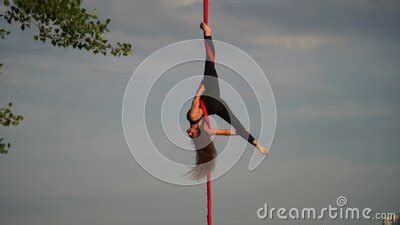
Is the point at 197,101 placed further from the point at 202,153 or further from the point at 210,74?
the point at 202,153

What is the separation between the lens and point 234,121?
39.0 feet

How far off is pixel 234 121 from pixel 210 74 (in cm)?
107

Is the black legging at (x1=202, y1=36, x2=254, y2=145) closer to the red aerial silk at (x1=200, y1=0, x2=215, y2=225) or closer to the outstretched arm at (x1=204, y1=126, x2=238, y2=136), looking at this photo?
the red aerial silk at (x1=200, y1=0, x2=215, y2=225)

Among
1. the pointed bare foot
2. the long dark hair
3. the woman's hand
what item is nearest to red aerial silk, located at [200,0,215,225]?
the woman's hand

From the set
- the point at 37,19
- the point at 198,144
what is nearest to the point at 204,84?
the point at 198,144

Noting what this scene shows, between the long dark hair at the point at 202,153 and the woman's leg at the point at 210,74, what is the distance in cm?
77

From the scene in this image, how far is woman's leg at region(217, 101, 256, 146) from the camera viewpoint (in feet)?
38.2

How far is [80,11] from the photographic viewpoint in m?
14.7

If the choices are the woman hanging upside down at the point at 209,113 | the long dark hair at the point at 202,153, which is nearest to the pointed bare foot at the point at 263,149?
the woman hanging upside down at the point at 209,113

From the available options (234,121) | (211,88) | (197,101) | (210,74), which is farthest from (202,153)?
(210,74)

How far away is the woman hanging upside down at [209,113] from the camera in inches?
445

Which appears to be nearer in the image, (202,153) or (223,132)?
(202,153)

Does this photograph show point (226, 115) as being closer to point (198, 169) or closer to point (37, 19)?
point (198, 169)

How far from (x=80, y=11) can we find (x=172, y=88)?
3.58 meters
